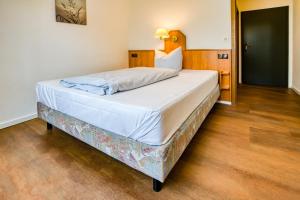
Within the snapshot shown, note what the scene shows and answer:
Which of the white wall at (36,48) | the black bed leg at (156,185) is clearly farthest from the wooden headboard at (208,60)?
the black bed leg at (156,185)

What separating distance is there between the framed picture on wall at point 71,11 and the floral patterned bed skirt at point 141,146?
1.80m

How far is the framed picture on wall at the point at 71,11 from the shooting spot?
2.94 meters

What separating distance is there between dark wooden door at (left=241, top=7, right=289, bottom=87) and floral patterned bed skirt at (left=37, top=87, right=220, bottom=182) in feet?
12.1

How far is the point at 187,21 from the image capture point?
346cm

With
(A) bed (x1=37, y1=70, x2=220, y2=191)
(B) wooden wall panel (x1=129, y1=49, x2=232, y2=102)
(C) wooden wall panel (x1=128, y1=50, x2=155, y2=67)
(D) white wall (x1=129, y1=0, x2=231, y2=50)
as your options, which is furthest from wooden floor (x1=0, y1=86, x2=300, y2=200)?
(C) wooden wall panel (x1=128, y1=50, x2=155, y2=67)

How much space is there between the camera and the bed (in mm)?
1242

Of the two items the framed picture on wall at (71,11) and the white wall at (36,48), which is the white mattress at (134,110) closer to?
the white wall at (36,48)

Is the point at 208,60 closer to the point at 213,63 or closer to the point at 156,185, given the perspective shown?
the point at 213,63

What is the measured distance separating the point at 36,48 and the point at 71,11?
859 mm

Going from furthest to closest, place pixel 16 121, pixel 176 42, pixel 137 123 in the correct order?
pixel 176 42 → pixel 16 121 → pixel 137 123

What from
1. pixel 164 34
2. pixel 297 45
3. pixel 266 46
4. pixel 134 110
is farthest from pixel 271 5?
pixel 134 110

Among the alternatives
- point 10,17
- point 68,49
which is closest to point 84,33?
point 68,49

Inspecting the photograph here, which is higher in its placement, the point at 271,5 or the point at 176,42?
the point at 271,5

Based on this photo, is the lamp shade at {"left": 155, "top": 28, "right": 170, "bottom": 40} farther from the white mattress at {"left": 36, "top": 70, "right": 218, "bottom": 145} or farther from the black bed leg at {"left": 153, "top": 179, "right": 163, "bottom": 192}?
the black bed leg at {"left": 153, "top": 179, "right": 163, "bottom": 192}
